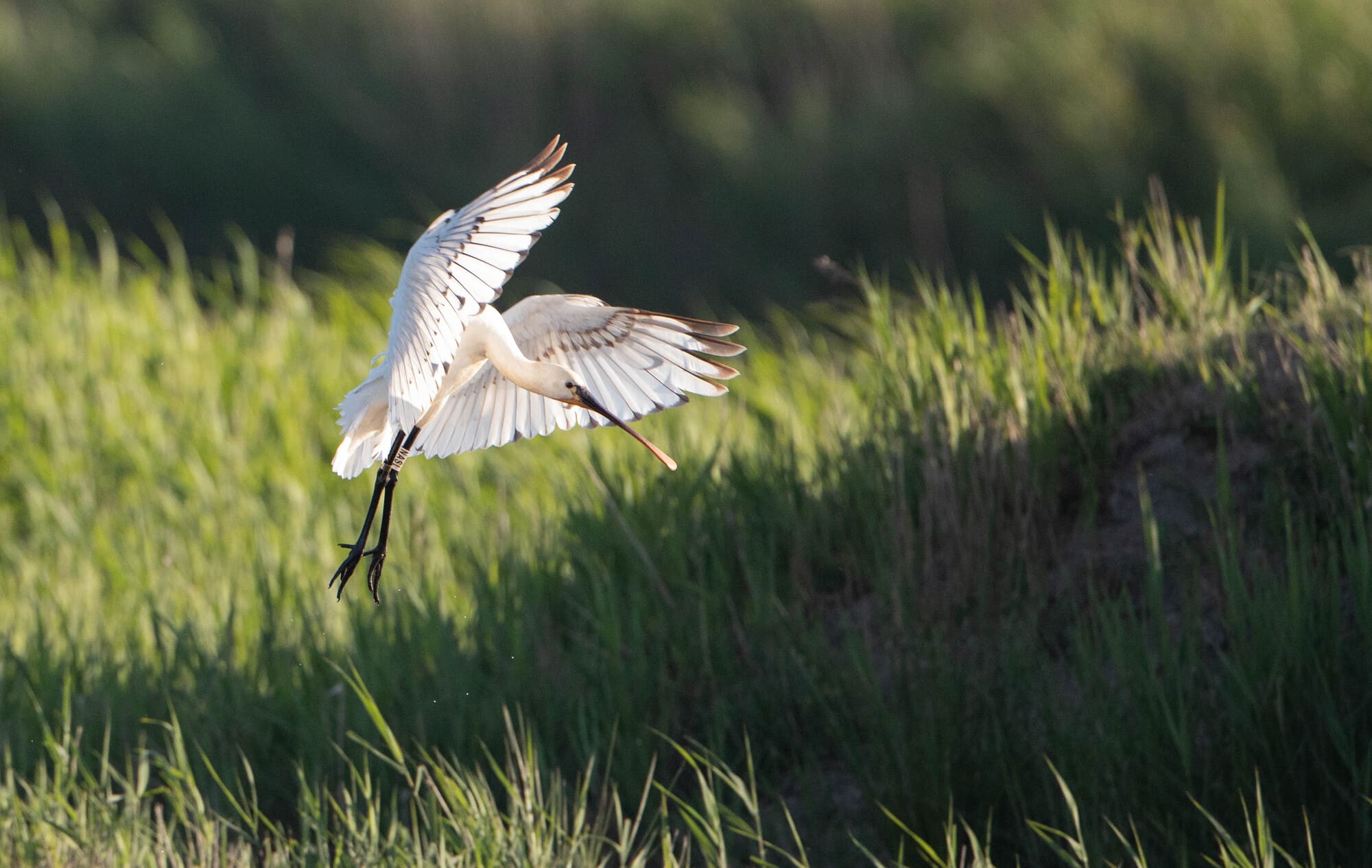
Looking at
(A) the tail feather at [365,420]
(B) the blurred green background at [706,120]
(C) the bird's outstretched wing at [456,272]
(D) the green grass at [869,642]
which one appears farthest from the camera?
(B) the blurred green background at [706,120]

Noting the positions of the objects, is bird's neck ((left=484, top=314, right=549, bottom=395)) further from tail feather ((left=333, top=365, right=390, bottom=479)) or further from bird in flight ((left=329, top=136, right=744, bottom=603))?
tail feather ((left=333, top=365, right=390, bottom=479))

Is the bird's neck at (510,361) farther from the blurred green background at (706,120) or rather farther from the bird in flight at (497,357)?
the blurred green background at (706,120)

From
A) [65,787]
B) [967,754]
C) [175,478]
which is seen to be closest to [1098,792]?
[967,754]

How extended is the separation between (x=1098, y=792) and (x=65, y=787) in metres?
2.53

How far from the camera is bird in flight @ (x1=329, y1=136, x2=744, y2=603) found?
2201mm

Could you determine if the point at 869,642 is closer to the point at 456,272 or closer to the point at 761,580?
the point at 761,580

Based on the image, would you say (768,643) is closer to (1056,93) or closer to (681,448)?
(681,448)

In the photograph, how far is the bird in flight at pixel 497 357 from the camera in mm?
2201

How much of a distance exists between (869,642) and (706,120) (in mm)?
8860

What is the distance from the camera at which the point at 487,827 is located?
Answer: 10.2ft

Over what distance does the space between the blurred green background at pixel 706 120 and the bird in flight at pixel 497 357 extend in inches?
299

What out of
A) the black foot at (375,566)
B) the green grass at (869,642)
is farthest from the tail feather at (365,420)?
the green grass at (869,642)

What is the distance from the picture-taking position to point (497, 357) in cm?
235

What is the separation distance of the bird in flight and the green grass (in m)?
0.88
